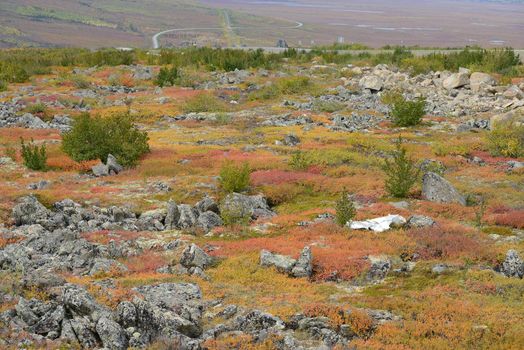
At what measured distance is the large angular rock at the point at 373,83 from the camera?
5672 centimetres

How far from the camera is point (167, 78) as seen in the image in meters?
63.3

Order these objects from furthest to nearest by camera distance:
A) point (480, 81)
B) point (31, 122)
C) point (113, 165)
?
point (480, 81)
point (31, 122)
point (113, 165)

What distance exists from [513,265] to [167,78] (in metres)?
53.1

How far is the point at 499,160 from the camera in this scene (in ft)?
104

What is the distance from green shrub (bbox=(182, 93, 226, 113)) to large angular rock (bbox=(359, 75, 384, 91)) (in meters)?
16.2

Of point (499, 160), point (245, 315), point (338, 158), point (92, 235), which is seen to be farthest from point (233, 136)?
point (245, 315)

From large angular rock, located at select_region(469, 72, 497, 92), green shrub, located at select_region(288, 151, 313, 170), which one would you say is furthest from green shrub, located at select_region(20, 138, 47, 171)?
large angular rock, located at select_region(469, 72, 497, 92)

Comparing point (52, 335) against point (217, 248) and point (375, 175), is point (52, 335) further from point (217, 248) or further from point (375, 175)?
point (375, 175)

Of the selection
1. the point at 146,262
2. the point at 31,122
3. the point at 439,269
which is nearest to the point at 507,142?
the point at 439,269

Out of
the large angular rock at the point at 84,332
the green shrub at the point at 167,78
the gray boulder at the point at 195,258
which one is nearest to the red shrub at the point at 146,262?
the gray boulder at the point at 195,258

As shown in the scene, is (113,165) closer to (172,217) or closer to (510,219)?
(172,217)

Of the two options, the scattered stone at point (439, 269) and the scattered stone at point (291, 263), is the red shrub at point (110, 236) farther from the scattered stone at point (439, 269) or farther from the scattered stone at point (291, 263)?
the scattered stone at point (439, 269)

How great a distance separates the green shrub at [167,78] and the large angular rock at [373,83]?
22054 mm

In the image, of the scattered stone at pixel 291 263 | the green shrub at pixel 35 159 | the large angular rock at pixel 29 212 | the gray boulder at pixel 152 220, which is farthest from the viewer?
the green shrub at pixel 35 159
